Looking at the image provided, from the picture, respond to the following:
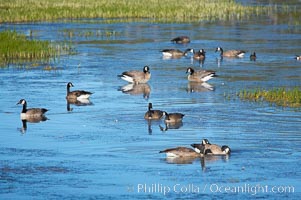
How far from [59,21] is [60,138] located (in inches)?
1331

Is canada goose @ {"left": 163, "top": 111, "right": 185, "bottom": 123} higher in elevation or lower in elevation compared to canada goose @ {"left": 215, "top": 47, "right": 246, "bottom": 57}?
higher

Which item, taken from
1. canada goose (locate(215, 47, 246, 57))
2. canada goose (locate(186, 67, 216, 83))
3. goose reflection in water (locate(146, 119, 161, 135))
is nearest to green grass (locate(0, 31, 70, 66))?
canada goose (locate(215, 47, 246, 57))

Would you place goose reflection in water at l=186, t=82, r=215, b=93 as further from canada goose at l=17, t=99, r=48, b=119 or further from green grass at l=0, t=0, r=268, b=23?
green grass at l=0, t=0, r=268, b=23

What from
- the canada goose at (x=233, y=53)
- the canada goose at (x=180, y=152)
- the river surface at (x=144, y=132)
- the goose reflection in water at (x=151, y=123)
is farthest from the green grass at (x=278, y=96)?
the canada goose at (x=233, y=53)

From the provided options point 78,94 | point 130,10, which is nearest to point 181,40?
point 78,94

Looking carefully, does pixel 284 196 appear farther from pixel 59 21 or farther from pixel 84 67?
pixel 59 21

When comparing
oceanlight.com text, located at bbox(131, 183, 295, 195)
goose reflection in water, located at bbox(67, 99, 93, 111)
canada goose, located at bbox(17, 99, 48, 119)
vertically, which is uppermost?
oceanlight.com text, located at bbox(131, 183, 295, 195)

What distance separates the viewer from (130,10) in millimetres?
55094

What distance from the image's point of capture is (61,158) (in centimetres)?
1675

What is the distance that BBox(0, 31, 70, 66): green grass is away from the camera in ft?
112

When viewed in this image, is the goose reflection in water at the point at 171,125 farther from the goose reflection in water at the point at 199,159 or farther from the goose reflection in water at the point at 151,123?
the goose reflection in water at the point at 199,159

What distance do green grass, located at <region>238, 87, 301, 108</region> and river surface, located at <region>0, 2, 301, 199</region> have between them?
18.2 inches

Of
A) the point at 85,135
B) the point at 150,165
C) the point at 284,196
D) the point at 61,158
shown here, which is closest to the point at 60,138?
the point at 85,135

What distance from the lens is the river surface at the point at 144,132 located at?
14.6 meters
